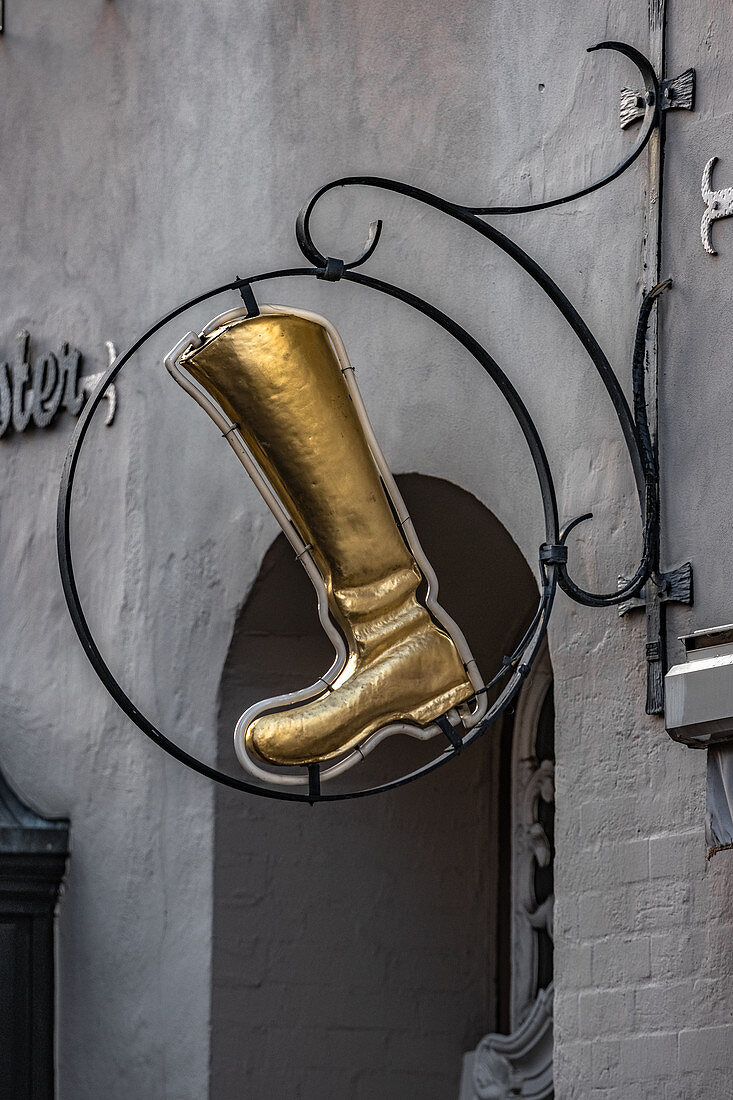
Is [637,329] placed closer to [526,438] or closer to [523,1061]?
[526,438]

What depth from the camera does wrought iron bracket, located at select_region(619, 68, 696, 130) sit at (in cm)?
555

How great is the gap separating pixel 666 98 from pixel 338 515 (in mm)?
1614

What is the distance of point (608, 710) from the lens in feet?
18.5

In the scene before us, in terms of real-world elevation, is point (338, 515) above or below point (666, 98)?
below

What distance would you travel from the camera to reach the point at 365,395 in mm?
6691

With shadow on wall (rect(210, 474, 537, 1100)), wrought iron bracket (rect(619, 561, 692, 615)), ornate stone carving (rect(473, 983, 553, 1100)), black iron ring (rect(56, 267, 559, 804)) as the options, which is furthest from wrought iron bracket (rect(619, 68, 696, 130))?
ornate stone carving (rect(473, 983, 553, 1100))

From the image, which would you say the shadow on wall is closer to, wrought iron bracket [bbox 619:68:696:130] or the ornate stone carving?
the ornate stone carving

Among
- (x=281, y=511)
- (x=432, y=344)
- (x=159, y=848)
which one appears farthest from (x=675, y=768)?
(x=159, y=848)

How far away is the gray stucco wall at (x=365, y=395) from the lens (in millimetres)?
5430

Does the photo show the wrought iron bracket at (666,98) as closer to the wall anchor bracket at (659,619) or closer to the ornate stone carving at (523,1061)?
the wall anchor bracket at (659,619)

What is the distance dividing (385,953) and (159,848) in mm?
972

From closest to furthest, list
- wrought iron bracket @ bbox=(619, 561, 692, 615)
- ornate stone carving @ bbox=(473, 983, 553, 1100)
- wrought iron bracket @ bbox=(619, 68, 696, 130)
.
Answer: wrought iron bracket @ bbox=(619, 561, 692, 615) → wrought iron bracket @ bbox=(619, 68, 696, 130) → ornate stone carving @ bbox=(473, 983, 553, 1100)

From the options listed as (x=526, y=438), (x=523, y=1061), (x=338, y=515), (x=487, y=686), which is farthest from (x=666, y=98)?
(x=523, y=1061)

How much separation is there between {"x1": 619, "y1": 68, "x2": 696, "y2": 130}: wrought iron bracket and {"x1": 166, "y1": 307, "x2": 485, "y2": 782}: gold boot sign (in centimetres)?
123
